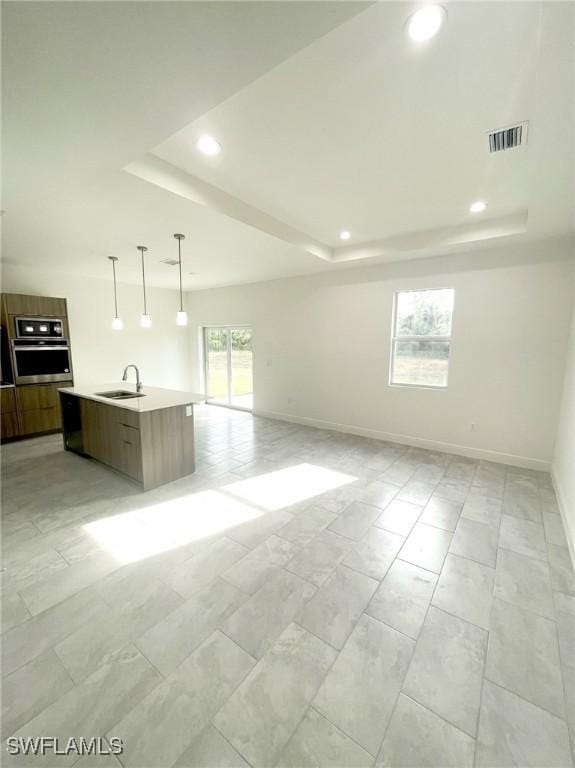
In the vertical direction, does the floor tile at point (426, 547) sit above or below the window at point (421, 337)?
below

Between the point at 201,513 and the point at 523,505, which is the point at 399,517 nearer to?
the point at 523,505

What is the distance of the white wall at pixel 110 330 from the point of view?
520 cm

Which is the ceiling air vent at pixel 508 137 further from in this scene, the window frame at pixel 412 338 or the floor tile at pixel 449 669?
the floor tile at pixel 449 669

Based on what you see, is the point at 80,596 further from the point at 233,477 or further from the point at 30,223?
the point at 30,223

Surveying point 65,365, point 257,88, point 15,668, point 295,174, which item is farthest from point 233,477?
point 65,365

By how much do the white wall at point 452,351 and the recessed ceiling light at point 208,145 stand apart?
10.3 ft

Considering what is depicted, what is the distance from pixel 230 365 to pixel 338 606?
19.0 feet

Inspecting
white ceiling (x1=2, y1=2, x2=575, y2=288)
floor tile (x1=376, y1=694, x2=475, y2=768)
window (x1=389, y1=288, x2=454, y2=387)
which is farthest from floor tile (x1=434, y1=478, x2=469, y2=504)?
white ceiling (x1=2, y1=2, x2=575, y2=288)

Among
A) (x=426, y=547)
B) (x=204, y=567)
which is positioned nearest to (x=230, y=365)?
(x=204, y=567)

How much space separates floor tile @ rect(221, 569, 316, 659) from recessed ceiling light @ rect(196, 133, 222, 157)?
9.96 ft

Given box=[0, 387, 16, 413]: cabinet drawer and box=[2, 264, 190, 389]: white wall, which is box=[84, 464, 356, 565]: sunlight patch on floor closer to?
box=[0, 387, 16, 413]: cabinet drawer

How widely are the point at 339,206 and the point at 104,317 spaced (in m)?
5.02

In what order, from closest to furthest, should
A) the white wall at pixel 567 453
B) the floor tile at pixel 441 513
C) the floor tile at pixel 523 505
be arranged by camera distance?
the white wall at pixel 567 453 → the floor tile at pixel 441 513 → the floor tile at pixel 523 505

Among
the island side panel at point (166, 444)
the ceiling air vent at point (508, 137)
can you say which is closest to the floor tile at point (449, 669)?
the island side panel at point (166, 444)
